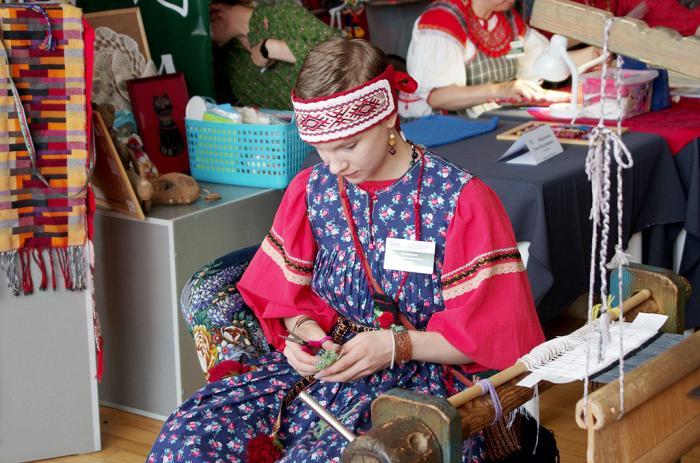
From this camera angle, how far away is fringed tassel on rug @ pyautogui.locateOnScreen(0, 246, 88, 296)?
2699 millimetres

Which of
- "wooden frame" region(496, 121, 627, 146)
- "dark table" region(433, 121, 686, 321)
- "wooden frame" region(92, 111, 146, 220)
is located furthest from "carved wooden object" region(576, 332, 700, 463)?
"wooden frame" region(92, 111, 146, 220)

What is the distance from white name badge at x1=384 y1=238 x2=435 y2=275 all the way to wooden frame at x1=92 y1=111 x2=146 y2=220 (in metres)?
1.16

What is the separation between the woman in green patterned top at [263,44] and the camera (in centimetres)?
361

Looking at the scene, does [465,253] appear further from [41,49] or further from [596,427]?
[41,49]

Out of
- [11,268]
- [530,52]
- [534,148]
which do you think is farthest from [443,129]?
[11,268]

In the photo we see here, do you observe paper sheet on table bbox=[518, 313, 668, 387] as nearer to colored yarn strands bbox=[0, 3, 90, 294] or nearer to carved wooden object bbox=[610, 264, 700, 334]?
carved wooden object bbox=[610, 264, 700, 334]

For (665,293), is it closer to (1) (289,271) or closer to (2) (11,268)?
(1) (289,271)

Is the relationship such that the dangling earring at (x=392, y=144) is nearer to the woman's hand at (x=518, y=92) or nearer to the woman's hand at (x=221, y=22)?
the woman's hand at (x=518, y=92)

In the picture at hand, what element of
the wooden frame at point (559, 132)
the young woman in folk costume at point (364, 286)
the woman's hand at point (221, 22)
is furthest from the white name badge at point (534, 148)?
the woman's hand at point (221, 22)

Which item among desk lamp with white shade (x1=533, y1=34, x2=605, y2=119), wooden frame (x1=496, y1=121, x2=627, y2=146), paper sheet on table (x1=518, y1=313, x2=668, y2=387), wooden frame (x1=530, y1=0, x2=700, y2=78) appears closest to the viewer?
wooden frame (x1=530, y1=0, x2=700, y2=78)

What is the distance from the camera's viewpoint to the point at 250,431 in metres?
1.88

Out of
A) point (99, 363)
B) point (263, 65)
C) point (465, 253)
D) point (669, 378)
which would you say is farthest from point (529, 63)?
point (669, 378)

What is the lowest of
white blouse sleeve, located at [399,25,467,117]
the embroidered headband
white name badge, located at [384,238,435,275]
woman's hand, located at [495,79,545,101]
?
white name badge, located at [384,238,435,275]

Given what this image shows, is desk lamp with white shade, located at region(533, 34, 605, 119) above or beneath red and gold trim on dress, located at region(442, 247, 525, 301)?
above
